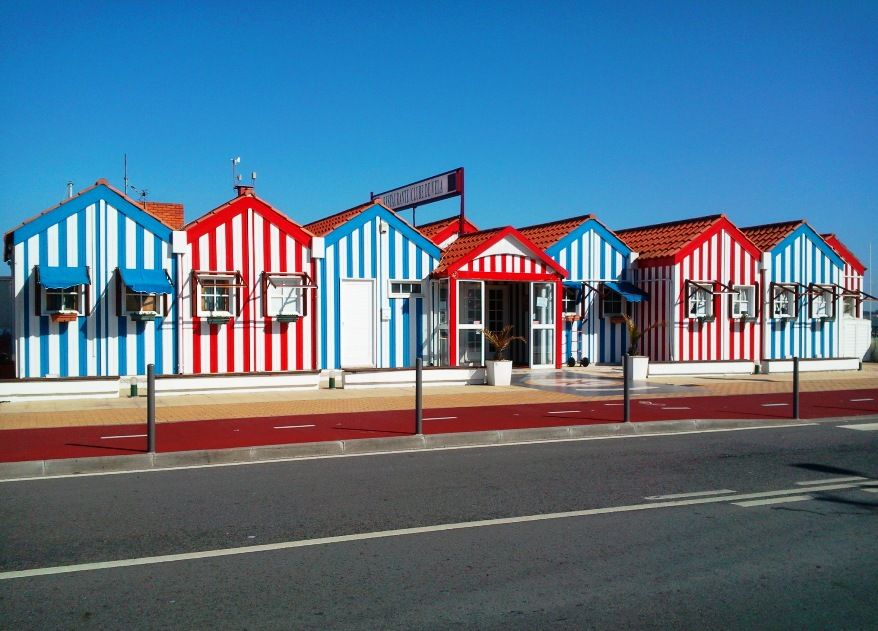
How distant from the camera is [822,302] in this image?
26562mm

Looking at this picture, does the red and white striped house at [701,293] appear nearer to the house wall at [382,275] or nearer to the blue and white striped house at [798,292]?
the blue and white striped house at [798,292]

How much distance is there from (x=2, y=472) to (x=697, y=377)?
17699mm

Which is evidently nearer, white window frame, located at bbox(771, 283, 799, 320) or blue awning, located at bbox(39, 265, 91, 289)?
blue awning, located at bbox(39, 265, 91, 289)

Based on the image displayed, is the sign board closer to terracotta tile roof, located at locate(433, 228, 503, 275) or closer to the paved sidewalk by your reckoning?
terracotta tile roof, located at locate(433, 228, 503, 275)

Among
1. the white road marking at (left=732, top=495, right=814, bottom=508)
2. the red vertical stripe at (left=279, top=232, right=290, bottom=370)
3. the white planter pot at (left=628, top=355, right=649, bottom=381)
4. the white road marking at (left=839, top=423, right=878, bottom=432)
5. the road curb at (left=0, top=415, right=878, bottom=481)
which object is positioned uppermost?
the red vertical stripe at (left=279, top=232, right=290, bottom=370)

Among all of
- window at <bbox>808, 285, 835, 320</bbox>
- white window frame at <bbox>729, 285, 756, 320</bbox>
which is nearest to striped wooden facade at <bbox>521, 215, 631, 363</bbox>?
white window frame at <bbox>729, 285, 756, 320</bbox>

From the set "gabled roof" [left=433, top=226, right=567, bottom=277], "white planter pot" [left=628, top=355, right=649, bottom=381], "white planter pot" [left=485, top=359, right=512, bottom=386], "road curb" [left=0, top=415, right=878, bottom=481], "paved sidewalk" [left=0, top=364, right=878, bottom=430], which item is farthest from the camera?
"white planter pot" [left=628, top=355, right=649, bottom=381]

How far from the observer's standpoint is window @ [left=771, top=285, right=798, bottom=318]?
25.3 meters

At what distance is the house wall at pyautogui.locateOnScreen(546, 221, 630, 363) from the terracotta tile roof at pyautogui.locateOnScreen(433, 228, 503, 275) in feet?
8.99

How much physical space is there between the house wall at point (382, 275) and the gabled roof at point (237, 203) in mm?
780

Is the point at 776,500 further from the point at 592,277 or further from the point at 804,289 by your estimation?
the point at 804,289

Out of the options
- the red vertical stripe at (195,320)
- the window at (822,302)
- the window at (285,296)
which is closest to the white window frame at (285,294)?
the window at (285,296)

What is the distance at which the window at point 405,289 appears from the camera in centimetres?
2089

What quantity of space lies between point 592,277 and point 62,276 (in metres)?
14.0
